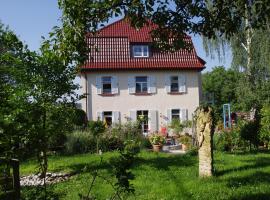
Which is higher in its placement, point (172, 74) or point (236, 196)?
point (172, 74)

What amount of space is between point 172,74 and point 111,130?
39.6 feet

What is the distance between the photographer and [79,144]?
21.6 meters

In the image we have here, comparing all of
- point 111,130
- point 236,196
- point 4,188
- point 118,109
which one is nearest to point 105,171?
point 236,196

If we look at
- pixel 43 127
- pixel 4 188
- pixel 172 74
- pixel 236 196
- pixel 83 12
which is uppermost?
pixel 172 74

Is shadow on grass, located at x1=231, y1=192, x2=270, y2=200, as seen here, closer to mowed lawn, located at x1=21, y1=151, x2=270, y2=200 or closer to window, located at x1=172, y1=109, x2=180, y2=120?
mowed lawn, located at x1=21, y1=151, x2=270, y2=200

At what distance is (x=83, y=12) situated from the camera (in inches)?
253

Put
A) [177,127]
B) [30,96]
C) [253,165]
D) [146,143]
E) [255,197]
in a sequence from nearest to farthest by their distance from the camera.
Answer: [30,96] < [255,197] < [253,165] < [146,143] < [177,127]

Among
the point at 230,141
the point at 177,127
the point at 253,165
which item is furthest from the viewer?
the point at 177,127

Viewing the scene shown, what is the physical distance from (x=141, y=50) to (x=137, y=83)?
268 cm

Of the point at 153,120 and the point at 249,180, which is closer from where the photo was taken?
the point at 249,180

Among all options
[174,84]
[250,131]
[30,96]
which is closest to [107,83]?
[174,84]

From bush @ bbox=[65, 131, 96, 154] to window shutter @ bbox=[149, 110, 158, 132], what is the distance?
11.8 metres

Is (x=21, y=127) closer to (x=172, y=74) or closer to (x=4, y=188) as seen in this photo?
(x=4, y=188)

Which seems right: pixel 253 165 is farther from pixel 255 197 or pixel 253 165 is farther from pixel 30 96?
pixel 30 96
